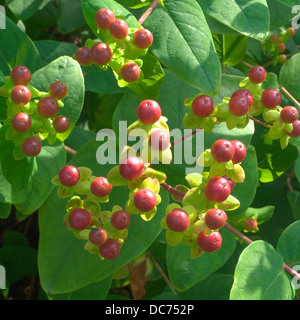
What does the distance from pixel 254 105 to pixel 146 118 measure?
9.4 inches

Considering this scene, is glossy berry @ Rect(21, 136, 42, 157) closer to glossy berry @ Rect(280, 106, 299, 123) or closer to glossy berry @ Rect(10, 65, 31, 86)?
glossy berry @ Rect(10, 65, 31, 86)

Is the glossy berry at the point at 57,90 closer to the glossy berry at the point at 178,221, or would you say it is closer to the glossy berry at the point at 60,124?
the glossy berry at the point at 60,124

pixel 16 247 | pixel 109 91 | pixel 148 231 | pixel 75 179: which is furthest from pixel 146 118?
pixel 16 247

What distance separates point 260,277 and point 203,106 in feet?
1.15

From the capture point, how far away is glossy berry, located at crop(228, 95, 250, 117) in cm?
66

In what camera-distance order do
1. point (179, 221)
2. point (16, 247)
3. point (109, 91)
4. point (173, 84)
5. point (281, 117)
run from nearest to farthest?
1. point (179, 221)
2. point (281, 117)
3. point (173, 84)
4. point (109, 91)
5. point (16, 247)

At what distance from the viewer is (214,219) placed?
604mm

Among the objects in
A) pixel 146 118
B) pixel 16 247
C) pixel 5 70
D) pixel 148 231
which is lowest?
pixel 16 247

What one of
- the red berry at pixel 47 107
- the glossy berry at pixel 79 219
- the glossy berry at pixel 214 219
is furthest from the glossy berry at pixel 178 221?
the red berry at pixel 47 107

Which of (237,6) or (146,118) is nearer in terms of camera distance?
(146,118)

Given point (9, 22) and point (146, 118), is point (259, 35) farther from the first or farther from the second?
point (9, 22)

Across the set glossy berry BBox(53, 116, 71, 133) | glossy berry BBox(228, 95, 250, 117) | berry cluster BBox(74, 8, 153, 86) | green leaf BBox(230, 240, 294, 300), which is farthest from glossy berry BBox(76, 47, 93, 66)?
green leaf BBox(230, 240, 294, 300)

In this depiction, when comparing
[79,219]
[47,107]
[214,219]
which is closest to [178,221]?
[214,219]

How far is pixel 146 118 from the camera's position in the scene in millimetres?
624
